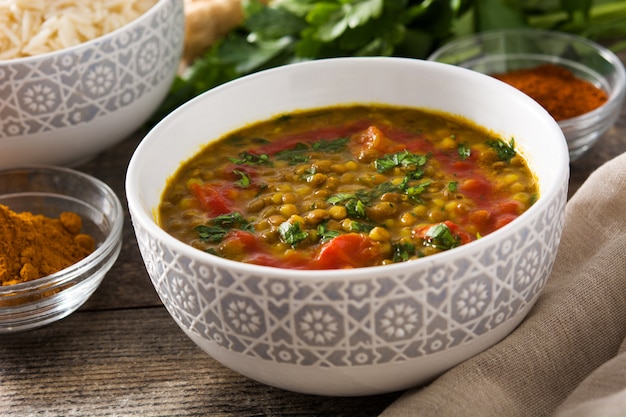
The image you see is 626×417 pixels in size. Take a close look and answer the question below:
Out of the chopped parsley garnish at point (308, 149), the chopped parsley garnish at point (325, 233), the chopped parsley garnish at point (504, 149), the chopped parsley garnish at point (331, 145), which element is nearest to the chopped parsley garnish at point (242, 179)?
the chopped parsley garnish at point (308, 149)

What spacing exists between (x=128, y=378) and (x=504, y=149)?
137 cm

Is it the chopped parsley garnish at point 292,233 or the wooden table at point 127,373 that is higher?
the chopped parsley garnish at point 292,233

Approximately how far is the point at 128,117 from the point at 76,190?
400 millimetres

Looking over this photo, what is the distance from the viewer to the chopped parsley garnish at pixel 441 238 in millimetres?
2432

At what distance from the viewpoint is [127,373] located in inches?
108

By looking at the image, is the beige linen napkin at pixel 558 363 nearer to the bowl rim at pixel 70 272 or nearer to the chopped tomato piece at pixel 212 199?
the chopped tomato piece at pixel 212 199

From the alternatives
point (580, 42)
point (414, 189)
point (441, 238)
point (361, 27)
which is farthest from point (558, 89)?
point (441, 238)

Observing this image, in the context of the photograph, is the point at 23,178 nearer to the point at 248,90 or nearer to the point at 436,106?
the point at 248,90

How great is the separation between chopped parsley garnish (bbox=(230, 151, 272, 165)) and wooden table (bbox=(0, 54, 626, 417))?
1.82 feet

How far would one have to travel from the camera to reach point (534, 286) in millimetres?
2422

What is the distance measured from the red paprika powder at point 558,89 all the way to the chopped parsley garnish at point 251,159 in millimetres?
1356

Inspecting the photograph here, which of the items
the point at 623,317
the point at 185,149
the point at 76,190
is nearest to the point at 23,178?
the point at 76,190

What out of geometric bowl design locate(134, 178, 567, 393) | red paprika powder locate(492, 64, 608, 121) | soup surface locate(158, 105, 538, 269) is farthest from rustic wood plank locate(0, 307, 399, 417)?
red paprika powder locate(492, 64, 608, 121)

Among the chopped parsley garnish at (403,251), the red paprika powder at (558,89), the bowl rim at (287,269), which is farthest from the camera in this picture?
the red paprika powder at (558,89)
